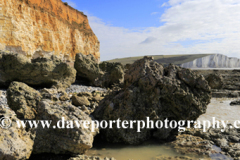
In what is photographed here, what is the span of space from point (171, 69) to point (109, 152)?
9.11 ft

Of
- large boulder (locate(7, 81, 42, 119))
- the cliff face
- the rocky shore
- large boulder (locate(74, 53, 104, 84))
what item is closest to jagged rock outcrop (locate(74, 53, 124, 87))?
large boulder (locate(74, 53, 104, 84))

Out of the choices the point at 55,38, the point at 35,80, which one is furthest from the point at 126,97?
the point at 55,38

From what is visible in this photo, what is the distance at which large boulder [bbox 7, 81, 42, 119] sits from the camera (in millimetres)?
4098

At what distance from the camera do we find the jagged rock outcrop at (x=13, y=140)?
8.87 ft

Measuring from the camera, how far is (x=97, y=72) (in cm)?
1219

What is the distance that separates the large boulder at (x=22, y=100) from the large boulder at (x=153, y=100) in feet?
5.13

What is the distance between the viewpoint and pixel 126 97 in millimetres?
4559

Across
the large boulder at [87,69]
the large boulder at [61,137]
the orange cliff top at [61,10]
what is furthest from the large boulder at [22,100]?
the orange cliff top at [61,10]

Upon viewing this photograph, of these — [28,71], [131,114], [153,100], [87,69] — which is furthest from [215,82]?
[28,71]

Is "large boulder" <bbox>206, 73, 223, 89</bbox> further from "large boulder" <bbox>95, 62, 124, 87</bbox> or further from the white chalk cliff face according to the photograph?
the white chalk cliff face

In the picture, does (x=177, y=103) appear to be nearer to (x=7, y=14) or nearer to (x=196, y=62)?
(x=7, y=14)

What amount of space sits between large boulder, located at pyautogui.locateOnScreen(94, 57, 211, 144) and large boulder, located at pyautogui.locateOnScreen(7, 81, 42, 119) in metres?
1.56

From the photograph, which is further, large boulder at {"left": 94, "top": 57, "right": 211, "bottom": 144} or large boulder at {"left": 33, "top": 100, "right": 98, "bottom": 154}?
large boulder at {"left": 94, "top": 57, "right": 211, "bottom": 144}

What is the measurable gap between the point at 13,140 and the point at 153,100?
3.15m
